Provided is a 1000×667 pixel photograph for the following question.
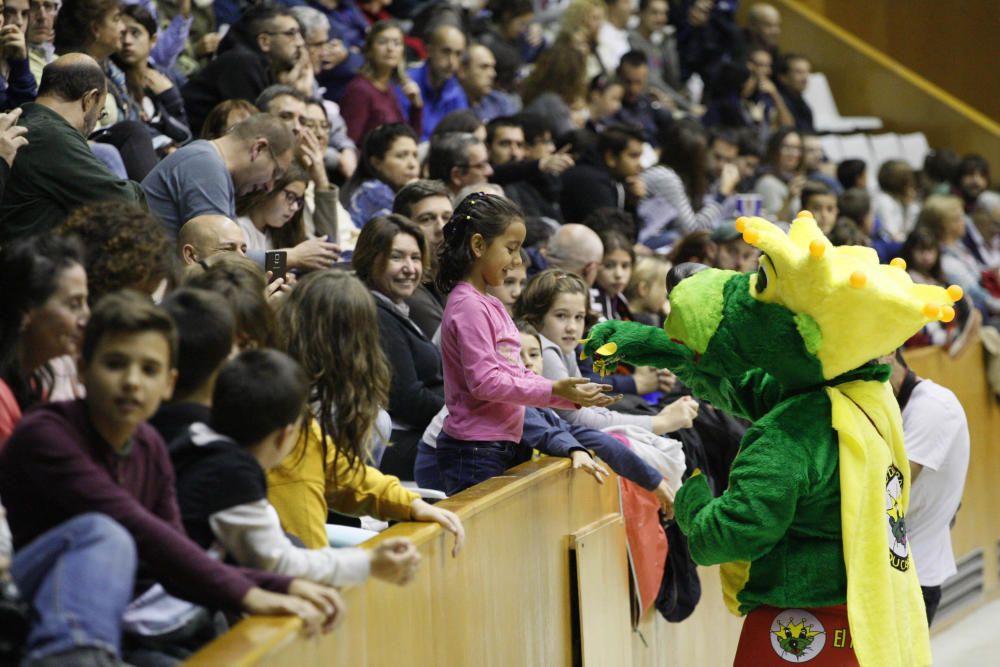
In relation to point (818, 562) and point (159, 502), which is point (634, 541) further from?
point (159, 502)

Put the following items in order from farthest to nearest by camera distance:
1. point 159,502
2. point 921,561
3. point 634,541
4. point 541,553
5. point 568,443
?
point 921,561 → point 634,541 → point 568,443 → point 541,553 → point 159,502

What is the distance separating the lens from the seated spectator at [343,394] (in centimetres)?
360

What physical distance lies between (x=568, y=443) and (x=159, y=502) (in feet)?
7.09

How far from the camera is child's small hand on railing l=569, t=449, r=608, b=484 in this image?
15.6 ft

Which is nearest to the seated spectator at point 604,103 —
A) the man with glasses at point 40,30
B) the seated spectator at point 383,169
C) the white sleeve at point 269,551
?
the seated spectator at point 383,169

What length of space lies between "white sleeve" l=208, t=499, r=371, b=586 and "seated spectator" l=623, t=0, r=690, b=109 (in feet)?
31.6

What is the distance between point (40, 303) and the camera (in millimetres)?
3061

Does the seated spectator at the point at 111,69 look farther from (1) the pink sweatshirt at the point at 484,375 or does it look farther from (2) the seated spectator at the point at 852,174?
(2) the seated spectator at the point at 852,174

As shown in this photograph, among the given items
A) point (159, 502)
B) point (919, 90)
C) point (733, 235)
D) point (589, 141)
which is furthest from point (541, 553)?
point (919, 90)

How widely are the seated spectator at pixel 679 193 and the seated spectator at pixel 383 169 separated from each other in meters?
2.09

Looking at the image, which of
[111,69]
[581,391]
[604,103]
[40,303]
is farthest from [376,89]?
[40,303]

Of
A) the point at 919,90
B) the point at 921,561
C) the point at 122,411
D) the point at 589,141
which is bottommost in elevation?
the point at 921,561

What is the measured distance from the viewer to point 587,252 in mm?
6363

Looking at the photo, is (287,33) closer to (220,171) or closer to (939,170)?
(220,171)
